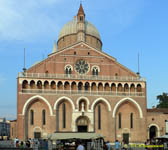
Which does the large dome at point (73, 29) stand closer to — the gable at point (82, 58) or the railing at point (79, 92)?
the gable at point (82, 58)

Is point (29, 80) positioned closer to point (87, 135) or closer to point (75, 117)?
point (75, 117)

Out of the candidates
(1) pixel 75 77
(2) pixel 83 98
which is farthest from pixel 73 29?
(2) pixel 83 98

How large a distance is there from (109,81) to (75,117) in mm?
7318

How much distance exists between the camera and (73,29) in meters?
58.7

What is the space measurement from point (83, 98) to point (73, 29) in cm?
1910

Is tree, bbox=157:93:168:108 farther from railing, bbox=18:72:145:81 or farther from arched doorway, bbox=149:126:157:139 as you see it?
railing, bbox=18:72:145:81

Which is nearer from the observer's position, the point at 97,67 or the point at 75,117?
the point at 75,117

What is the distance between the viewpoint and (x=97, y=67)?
152ft

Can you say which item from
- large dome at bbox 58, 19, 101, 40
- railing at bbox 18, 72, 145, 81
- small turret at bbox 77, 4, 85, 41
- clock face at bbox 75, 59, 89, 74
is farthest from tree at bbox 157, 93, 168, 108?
clock face at bbox 75, 59, 89, 74

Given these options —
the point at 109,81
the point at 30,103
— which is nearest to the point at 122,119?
the point at 109,81

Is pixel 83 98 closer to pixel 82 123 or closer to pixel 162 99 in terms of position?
pixel 82 123

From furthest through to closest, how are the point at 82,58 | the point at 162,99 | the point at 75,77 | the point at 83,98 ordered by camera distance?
the point at 162,99, the point at 82,58, the point at 75,77, the point at 83,98

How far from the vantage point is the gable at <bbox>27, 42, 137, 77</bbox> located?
148ft

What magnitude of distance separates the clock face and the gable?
426mm
